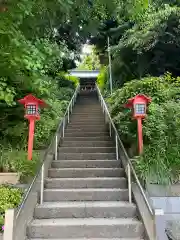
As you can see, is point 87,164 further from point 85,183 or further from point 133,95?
point 133,95

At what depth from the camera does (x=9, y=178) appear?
5.66 meters

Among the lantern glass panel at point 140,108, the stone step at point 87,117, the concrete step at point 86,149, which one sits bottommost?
the concrete step at point 86,149

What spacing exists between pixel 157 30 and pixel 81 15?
4.23 m

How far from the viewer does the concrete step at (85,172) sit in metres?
6.02

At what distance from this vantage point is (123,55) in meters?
11.5

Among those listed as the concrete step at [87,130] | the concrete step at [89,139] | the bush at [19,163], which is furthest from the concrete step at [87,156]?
the concrete step at [87,130]

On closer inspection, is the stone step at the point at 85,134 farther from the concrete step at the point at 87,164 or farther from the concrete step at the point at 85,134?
the concrete step at the point at 87,164

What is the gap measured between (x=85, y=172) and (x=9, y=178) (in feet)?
4.97

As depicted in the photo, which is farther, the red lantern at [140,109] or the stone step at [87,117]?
the stone step at [87,117]

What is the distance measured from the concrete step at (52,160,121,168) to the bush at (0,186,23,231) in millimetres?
1369

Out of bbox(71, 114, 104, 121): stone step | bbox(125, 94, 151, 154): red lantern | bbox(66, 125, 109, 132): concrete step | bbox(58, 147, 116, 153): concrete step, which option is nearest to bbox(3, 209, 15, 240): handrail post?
bbox(125, 94, 151, 154): red lantern

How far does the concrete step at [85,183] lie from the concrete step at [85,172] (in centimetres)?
34

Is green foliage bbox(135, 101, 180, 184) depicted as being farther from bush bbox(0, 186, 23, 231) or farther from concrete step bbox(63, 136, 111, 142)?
bush bbox(0, 186, 23, 231)

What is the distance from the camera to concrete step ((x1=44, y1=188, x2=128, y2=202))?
526 centimetres
